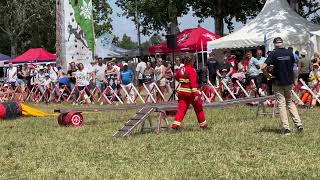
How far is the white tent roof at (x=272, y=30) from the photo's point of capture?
23.6 metres

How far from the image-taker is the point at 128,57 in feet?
144

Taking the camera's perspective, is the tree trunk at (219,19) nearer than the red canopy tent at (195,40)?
No

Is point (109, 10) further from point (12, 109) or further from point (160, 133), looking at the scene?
point (160, 133)

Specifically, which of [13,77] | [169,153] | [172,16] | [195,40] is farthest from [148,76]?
[172,16]

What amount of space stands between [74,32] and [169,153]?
17.8 m

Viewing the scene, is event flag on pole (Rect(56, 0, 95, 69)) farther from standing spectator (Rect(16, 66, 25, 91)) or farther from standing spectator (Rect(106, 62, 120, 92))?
standing spectator (Rect(106, 62, 120, 92))

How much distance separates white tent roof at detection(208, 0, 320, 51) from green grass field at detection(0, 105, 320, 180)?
11.1 metres

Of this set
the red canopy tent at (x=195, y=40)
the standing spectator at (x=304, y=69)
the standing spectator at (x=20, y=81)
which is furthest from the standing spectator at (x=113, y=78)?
the red canopy tent at (x=195, y=40)

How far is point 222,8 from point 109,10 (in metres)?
21.1

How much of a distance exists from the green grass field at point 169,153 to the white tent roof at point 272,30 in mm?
11062

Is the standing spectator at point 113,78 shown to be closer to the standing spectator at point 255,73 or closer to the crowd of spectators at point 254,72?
the crowd of spectators at point 254,72

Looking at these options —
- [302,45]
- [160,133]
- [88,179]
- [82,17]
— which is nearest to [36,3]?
[82,17]

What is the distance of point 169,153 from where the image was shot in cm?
881

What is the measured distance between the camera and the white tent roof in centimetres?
2358
